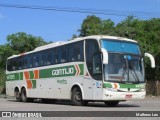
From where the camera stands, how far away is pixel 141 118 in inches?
488

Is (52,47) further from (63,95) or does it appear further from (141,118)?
(141,118)

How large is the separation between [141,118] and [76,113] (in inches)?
137

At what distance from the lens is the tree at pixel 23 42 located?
54.0 meters

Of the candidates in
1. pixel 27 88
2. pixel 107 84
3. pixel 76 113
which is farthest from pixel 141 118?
pixel 27 88

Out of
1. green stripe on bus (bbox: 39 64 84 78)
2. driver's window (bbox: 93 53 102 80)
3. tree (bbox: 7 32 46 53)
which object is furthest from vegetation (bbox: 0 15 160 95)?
driver's window (bbox: 93 53 102 80)

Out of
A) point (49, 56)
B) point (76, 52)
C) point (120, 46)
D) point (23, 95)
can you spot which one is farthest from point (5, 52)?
point (120, 46)

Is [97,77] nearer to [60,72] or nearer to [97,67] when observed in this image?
[97,67]

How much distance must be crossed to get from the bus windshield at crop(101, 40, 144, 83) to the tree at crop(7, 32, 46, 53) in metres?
34.0

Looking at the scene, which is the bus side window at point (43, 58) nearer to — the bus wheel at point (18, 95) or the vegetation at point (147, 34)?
the bus wheel at point (18, 95)

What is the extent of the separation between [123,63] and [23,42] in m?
34.9

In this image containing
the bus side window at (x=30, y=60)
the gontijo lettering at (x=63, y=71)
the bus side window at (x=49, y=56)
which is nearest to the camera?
the gontijo lettering at (x=63, y=71)

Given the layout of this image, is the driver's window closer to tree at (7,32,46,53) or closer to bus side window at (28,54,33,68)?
bus side window at (28,54,33,68)

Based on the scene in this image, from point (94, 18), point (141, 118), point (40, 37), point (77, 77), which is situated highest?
point (94, 18)

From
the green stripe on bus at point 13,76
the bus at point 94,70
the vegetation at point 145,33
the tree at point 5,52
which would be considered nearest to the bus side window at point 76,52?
the bus at point 94,70
